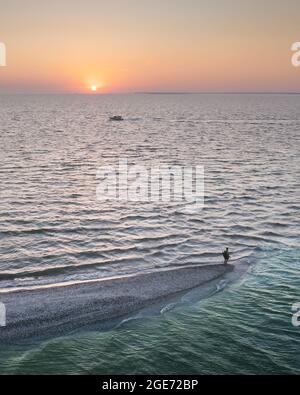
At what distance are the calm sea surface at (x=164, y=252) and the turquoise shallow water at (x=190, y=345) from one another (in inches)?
2.4

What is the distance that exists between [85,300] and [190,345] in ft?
27.4

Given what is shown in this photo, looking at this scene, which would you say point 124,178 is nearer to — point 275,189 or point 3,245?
point 275,189

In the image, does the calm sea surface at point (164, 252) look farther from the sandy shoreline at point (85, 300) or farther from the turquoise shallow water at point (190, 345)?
the sandy shoreline at point (85, 300)

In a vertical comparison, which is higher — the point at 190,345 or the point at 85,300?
the point at 85,300

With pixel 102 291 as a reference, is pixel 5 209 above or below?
above

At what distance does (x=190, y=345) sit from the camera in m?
24.5

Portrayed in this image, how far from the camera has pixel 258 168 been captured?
3004 inches

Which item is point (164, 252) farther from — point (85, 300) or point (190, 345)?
point (190, 345)

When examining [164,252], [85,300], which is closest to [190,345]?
[85,300]

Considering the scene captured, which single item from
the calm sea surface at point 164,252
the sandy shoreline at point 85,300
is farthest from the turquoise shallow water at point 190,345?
the sandy shoreline at point 85,300

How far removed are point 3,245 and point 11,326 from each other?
14696mm

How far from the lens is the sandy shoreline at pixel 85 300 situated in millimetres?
26297

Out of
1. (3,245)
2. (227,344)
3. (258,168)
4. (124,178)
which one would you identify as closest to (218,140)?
(258,168)
